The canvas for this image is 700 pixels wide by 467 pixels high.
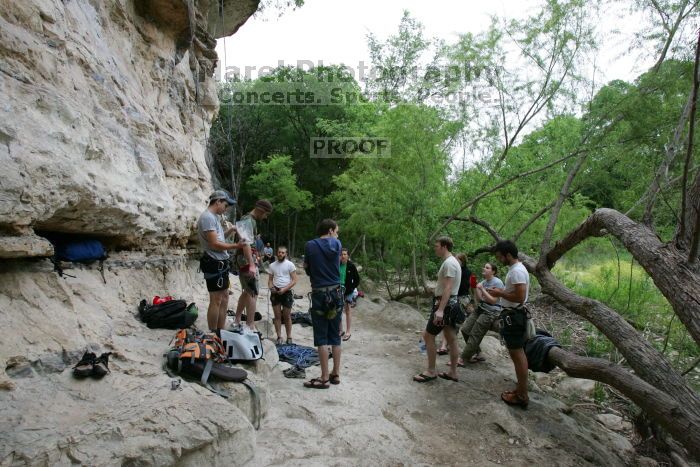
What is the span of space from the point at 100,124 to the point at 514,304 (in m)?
4.90

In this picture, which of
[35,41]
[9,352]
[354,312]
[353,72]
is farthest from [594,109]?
[353,72]

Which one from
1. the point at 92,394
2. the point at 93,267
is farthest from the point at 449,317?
the point at 93,267

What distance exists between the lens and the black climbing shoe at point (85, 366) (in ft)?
9.05

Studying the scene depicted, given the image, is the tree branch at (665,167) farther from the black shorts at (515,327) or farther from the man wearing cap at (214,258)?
the man wearing cap at (214,258)

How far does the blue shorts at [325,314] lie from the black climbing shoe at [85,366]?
6.56ft

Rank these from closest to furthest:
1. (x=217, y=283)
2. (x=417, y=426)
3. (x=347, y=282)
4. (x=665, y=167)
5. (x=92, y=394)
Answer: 1. (x=92, y=394)
2. (x=417, y=426)
3. (x=217, y=283)
4. (x=665, y=167)
5. (x=347, y=282)

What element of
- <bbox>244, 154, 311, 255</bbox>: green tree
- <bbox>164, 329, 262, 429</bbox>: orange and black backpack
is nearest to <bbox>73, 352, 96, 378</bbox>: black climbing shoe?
<bbox>164, 329, 262, 429</bbox>: orange and black backpack

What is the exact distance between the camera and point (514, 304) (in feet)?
14.3

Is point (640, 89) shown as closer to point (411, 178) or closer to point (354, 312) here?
point (411, 178)

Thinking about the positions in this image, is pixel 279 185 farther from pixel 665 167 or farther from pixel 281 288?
pixel 665 167

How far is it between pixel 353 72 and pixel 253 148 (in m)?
7.14

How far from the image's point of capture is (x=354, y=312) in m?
9.81

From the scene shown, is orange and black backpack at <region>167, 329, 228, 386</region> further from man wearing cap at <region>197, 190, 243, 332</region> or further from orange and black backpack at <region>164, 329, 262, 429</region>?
man wearing cap at <region>197, 190, 243, 332</region>

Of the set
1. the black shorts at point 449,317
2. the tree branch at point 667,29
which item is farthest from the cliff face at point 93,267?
the tree branch at point 667,29
